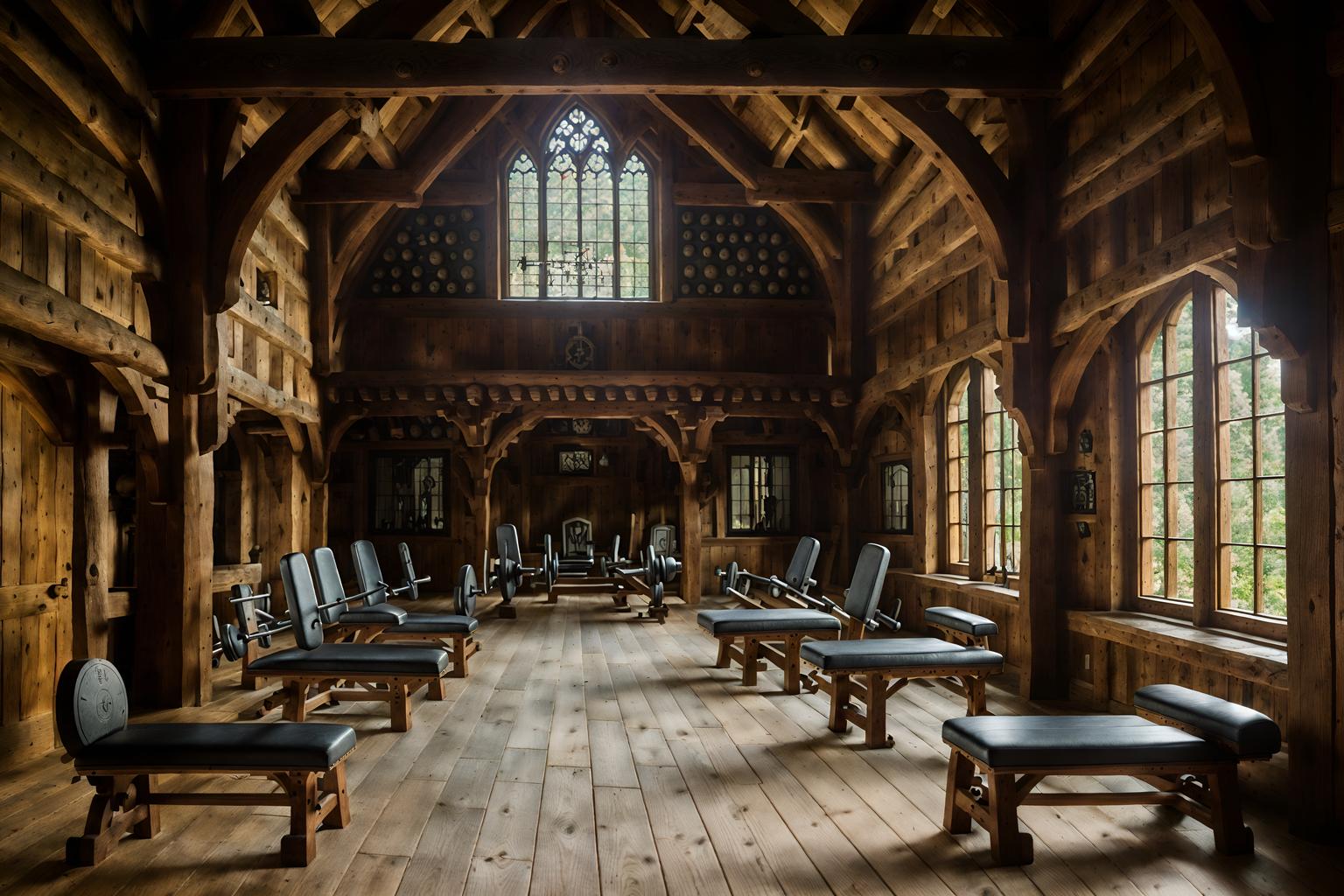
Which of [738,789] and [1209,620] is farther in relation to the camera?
[1209,620]

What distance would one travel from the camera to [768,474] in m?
13.4

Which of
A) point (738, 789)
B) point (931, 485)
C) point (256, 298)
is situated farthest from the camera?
point (931, 485)

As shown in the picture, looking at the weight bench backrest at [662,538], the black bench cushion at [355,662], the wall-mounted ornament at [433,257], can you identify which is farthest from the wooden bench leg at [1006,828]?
the wall-mounted ornament at [433,257]

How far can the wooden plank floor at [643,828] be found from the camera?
10.2 ft

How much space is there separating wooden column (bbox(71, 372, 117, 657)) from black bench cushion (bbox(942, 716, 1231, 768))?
16.5 feet

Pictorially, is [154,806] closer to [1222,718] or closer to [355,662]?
[355,662]

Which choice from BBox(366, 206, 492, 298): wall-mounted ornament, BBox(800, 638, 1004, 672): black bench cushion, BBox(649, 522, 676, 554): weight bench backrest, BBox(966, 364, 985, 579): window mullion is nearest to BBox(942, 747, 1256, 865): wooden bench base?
BBox(800, 638, 1004, 672): black bench cushion

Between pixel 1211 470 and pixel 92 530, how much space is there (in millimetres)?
6636

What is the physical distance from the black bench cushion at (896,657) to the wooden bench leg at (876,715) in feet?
0.34

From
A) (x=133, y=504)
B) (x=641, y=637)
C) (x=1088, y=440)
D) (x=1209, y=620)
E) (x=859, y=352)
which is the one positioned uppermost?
(x=859, y=352)

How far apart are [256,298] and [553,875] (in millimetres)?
7185

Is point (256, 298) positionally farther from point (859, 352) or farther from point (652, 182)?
point (859, 352)

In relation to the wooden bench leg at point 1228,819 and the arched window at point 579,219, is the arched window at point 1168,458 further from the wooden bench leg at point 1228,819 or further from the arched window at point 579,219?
the arched window at point 579,219

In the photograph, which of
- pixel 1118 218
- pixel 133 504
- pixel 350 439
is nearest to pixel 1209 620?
pixel 1118 218
